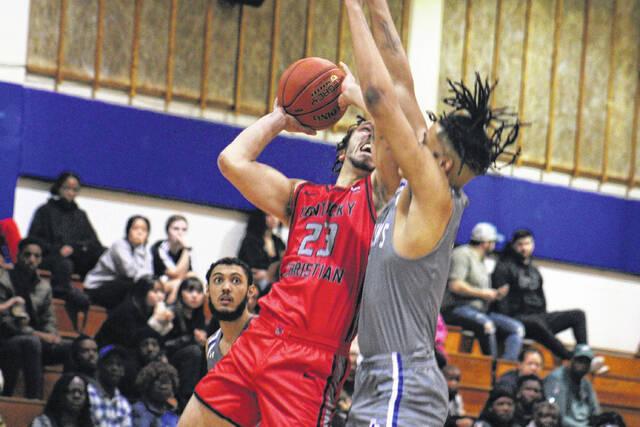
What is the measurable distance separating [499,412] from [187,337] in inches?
96.3

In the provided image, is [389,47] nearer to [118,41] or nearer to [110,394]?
[110,394]

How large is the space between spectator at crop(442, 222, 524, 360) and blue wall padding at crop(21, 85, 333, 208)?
1.94m

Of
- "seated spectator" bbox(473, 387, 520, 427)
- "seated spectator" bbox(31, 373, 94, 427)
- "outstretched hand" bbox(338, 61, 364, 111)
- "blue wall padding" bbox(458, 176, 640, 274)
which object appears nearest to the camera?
"outstretched hand" bbox(338, 61, 364, 111)

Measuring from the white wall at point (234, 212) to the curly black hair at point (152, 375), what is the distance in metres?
3.14

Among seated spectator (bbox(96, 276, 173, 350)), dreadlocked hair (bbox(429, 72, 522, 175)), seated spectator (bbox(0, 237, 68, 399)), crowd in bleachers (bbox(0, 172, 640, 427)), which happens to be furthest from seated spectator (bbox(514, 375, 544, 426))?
dreadlocked hair (bbox(429, 72, 522, 175))

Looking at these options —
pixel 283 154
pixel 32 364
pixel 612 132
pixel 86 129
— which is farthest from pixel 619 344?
pixel 32 364

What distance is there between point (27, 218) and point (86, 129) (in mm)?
1029

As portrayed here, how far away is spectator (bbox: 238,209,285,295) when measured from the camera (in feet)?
31.8

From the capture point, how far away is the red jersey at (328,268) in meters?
3.94

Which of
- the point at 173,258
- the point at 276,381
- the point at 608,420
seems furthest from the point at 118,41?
the point at 276,381

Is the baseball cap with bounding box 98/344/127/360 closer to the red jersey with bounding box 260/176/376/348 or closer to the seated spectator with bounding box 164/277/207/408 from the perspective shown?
the seated spectator with bounding box 164/277/207/408

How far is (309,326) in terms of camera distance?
3934mm

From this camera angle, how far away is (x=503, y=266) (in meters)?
10.3

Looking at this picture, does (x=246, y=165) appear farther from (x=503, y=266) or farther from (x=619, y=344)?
(x=619, y=344)
